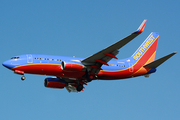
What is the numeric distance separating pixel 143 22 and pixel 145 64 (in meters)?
13.0

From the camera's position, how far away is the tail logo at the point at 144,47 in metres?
50.6

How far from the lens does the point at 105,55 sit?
145 ft

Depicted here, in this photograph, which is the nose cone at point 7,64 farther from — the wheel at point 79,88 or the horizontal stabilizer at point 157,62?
the horizontal stabilizer at point 157,62

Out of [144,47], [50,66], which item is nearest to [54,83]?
[50,66]

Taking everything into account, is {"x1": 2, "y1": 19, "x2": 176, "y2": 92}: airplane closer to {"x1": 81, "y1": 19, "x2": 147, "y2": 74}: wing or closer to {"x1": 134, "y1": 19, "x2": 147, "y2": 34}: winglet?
{"x1": 81, "y1": 19, "x2": 147, "y2": 74}: wing

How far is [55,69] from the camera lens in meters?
44.5

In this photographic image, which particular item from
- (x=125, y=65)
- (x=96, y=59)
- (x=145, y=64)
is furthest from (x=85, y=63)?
(x=145, y=64)

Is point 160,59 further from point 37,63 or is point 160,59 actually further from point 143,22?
point 37,63

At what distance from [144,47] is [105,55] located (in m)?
10.3

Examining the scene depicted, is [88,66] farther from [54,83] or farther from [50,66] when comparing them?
[54,83]

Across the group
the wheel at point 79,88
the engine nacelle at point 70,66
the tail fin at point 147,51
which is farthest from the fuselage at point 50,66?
the tail fin at point 147,51

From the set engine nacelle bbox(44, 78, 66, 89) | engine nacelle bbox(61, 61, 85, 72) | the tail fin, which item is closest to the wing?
engine nacelle bbox(61, 61, 85, 72)

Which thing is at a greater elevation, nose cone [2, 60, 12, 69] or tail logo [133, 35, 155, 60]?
tail logo [133, 35, 155, 60]

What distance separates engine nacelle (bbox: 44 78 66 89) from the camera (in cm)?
4984
